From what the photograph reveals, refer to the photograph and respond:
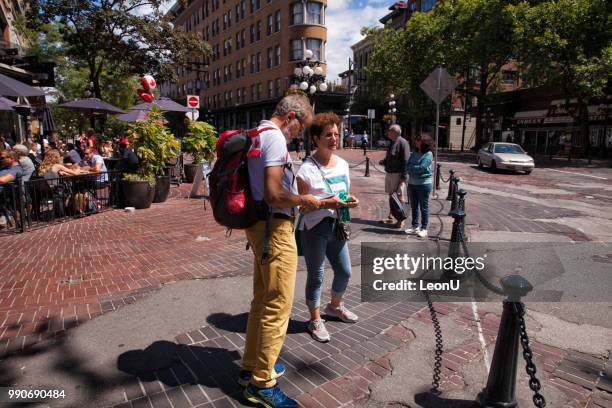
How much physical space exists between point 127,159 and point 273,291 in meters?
7.87

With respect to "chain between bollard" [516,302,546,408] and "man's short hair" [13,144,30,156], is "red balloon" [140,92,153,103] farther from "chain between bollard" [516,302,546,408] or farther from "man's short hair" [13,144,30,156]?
"chain between bollard" [516,302,546,408]

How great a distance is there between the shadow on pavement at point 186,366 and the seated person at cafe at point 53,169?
6346mm

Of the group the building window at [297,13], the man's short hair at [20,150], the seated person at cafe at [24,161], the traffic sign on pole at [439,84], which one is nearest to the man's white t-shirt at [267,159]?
the traffic sign on pole at [439,84]

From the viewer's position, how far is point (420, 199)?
666 centimetres

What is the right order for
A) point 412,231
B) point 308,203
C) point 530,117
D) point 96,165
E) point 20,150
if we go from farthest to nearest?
point 530,117, point 96,165, point 20,150, point 412,231, point 308,203

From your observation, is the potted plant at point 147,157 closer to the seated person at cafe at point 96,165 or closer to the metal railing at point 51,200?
the metal railing at point 51,200

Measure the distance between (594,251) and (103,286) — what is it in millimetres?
6921

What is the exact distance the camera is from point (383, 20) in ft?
203

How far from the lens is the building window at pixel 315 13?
38.2 m

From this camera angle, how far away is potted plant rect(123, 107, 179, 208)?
29.6 ft

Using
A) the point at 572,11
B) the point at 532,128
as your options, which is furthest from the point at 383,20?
the point at 572,11

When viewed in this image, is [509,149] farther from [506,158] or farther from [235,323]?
[235,323]

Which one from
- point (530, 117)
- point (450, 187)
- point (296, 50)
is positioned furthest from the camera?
point (296, 50)

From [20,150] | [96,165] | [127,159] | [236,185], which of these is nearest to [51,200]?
[20,150]
